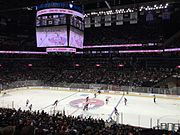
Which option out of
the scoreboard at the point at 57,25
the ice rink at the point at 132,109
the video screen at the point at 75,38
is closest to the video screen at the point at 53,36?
the scoreboard at the point at 57,25

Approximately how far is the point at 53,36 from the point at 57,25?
1303 millimetres

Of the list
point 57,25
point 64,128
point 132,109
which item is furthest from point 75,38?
point 64,128

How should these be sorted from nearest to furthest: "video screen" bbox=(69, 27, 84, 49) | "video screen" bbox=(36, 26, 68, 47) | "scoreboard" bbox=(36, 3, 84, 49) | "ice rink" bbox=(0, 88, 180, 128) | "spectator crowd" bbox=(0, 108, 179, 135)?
"spectator crowd" bbox=(0, 108, 179, 135) < "ice rink" bbox=(0, 88, 180, 128) < "scoreboard" bbox=(36, 3, 84, 49) < "video screen" bbox=(36, 26, 68, 47) < "video screen" bbox=(69, 27, 84, 49)

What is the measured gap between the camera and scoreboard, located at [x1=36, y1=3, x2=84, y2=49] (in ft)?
65.2

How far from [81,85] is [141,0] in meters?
16.0

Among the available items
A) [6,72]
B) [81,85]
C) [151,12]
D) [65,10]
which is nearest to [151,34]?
[151,12]

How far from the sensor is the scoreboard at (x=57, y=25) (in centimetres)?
1986

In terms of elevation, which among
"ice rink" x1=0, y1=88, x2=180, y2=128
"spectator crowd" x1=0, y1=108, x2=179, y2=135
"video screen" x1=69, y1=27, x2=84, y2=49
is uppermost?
"video screen" x1=69, y1=27, x2=84, y2=49

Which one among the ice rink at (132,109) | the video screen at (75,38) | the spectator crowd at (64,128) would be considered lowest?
the ice rink at (132,109)

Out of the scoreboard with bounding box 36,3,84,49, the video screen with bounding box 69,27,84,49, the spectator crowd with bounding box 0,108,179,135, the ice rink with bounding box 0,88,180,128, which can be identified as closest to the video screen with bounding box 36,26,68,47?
the scoreboard with bounding box 36,3,84,49

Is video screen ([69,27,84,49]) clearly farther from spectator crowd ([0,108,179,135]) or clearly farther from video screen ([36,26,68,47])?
spectator crowd ([0,108,179,135])

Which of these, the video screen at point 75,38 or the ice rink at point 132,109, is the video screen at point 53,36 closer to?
the video screen at point 75,38

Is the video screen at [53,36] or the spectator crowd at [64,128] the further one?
the video screen at [53,36]

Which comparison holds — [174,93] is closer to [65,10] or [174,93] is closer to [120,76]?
[120,76]
